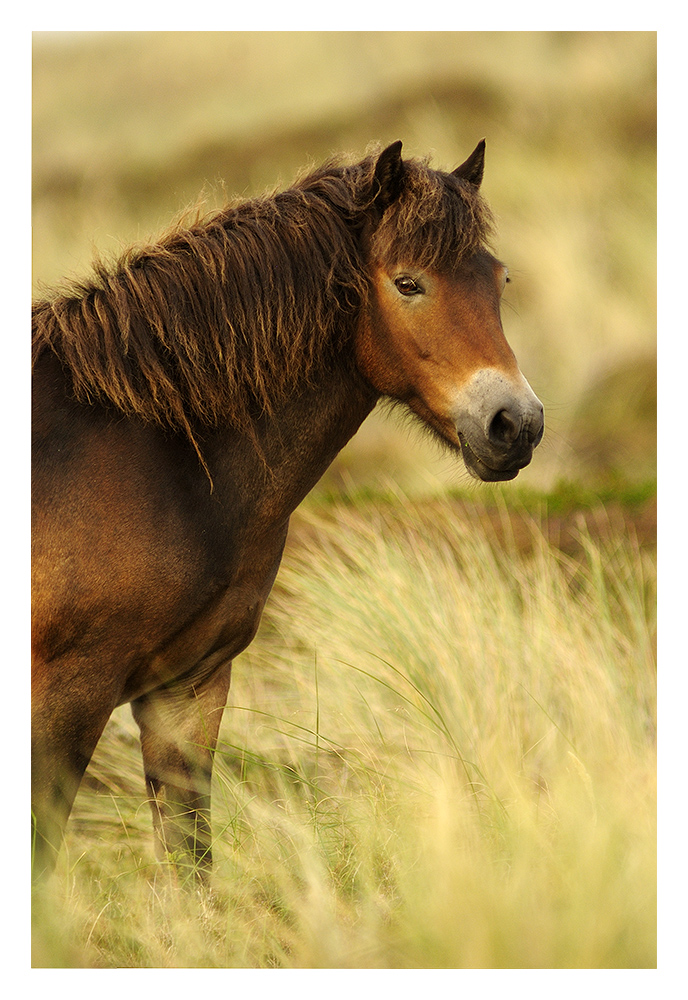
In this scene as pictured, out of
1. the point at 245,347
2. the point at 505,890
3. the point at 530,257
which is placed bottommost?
the point at 505,890

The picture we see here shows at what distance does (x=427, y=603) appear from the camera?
3494 millimetres

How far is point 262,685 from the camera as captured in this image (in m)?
3.95

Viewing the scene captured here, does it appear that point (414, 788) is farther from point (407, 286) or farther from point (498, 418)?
point (407, 286)

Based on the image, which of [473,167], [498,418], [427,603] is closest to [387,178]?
[473,167]

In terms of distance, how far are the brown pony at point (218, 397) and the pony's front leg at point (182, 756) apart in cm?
27

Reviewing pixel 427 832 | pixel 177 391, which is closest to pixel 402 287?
pixel 177 391

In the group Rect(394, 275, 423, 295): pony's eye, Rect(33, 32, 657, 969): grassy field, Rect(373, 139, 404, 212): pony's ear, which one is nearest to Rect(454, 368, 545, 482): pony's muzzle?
Rect(394, 275, 423, 295): pony's eye

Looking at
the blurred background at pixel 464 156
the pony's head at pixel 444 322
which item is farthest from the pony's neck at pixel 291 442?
the blurred background at pixel 464 156

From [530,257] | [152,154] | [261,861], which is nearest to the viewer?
[261,861]

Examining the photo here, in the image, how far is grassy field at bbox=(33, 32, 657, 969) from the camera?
2.14 m

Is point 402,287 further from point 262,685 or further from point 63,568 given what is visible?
point 262,685

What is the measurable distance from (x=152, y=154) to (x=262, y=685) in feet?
15.8

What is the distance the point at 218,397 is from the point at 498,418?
77 centimetres

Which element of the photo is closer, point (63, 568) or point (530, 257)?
point (63, 568)
